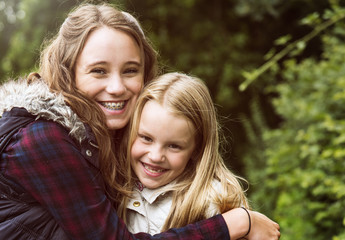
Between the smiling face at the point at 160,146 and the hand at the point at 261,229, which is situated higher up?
the smiling face at the point at 160,146

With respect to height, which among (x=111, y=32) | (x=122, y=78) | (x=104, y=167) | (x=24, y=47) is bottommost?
(x=24, y=47)

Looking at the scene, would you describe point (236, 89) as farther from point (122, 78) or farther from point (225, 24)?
point (122, 78)

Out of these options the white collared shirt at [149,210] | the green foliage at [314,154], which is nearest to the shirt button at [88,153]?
the white collared shirt at [149,210]

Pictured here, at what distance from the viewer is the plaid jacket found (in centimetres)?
196

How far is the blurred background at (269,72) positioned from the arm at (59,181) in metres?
1.46

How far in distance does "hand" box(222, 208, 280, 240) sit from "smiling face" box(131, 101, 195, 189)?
14.5 inches

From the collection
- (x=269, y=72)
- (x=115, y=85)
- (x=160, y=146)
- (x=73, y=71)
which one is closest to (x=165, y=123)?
(x=160, y=146)

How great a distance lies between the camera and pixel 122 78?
7.95 ft

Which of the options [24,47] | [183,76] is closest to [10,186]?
[183,76]

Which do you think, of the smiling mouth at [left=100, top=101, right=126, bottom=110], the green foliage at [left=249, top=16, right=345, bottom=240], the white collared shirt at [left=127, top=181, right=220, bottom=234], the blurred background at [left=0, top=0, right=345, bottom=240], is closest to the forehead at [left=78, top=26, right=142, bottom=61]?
the smiling mouth at [left=100, top=101, right=126, bottom=110]

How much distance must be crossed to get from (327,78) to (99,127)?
8.33 feet

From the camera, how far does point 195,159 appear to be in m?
2.49

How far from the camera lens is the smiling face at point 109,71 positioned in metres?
2.34

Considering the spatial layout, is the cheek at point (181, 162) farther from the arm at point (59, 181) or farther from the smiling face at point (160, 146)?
the arm at point (59, 181)
